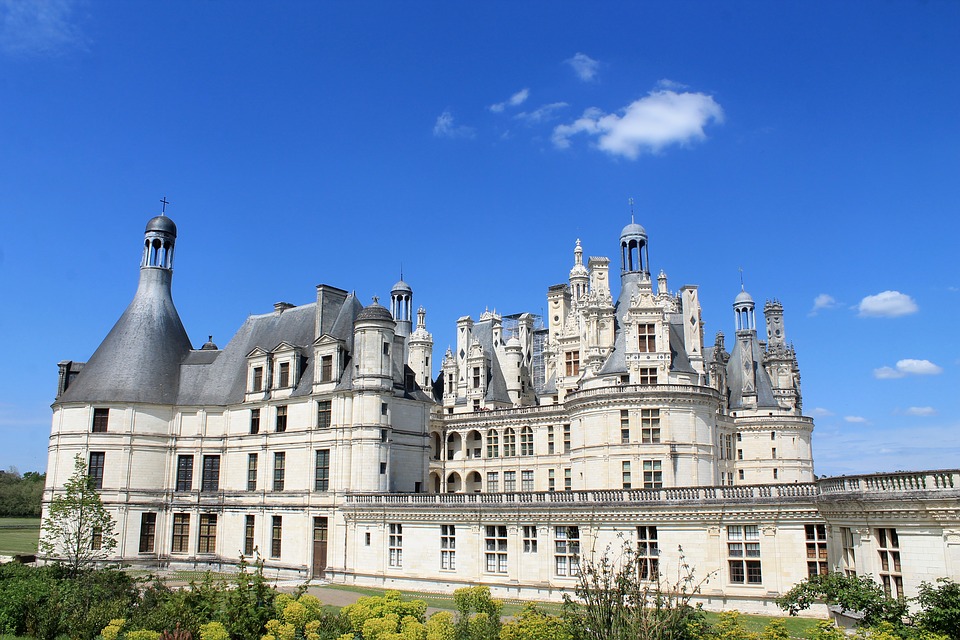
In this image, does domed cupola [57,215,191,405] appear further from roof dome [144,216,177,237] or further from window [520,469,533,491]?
window [520,469,533,491]

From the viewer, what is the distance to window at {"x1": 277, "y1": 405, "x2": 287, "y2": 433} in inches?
1644

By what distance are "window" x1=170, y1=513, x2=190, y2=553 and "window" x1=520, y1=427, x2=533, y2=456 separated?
21362mm

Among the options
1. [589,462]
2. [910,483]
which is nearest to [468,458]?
[589,462]

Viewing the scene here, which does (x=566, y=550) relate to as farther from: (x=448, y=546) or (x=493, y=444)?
(x=493, y=444)

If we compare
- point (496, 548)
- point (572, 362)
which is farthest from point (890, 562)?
point (572, 362)

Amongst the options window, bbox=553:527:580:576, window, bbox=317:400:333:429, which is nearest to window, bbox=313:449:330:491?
window, bbox=317:400:333:429

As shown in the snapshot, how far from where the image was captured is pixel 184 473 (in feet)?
144

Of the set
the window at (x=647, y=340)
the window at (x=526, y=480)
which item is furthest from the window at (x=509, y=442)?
the window at (x=647, y=340)

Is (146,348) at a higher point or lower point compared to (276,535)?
higher

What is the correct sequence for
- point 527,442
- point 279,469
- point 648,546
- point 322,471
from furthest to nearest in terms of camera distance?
1. point 527,442
2. point 279,469
3. point 322,471
4. point 648,546

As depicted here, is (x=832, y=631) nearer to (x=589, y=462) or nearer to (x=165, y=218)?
(x=589, y=462)

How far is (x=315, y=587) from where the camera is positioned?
33.6 metres

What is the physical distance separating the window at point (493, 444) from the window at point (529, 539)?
22634mm

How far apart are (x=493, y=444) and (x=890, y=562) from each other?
36.7 m
